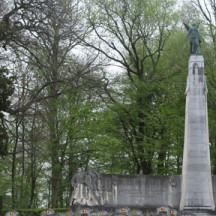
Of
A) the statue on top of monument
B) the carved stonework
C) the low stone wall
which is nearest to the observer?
the statue on top of monument

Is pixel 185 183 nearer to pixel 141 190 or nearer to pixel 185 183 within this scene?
pixel 185 183

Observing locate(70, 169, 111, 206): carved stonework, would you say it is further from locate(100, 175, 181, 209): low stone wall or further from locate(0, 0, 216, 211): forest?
locate(0, 0, 216, 211): forest

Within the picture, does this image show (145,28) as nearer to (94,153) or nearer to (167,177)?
(94,153)

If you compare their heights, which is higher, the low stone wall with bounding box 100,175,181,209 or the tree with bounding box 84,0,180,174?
the tree with bounding box 84,0,180,174

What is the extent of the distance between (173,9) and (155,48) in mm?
2678

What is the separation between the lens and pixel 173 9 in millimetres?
32500

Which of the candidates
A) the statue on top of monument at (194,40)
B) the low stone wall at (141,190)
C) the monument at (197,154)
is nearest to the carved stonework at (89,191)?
the low stone wall at (141,190)

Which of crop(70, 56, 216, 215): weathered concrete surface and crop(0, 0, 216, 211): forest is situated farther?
crop(0, 0, 216, 211): forest

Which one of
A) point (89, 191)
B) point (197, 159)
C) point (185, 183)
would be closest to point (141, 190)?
point (89, 191)

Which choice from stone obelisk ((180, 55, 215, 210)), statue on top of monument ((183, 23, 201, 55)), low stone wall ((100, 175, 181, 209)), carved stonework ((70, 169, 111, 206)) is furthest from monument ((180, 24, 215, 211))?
carved stonework ((70, 169, 111, 206))

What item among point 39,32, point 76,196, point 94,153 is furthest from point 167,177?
point 39,32

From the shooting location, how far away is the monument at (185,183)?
22094 millimetres

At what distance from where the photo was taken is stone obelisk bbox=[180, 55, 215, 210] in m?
22.0

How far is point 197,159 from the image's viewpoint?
22.1 meters
